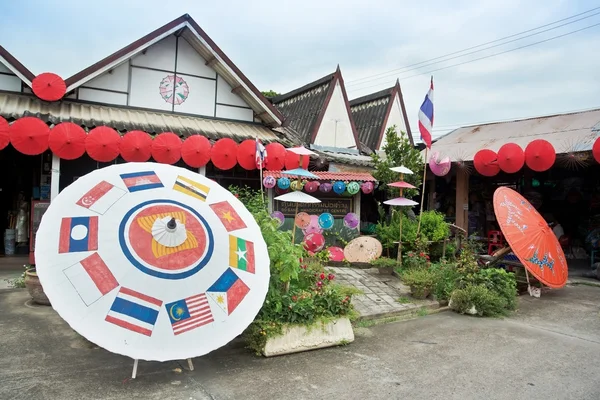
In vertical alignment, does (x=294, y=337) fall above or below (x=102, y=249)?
below

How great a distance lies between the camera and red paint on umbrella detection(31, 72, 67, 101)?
1036 centimetres

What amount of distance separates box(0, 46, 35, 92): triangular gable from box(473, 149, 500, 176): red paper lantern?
12209 mm

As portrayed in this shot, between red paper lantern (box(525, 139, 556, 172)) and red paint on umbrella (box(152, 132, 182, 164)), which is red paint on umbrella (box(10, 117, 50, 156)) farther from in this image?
red paper lantern (box(525, 139, 556, 172))

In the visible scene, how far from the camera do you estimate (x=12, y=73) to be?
35.7ft

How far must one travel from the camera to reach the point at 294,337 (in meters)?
5.44

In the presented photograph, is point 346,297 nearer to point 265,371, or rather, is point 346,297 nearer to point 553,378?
point 265,371

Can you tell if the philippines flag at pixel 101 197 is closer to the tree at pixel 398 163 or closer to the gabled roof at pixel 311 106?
the tree at pixel 398 163

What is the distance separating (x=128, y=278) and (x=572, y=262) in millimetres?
15179

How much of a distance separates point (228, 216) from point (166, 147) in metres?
5.84

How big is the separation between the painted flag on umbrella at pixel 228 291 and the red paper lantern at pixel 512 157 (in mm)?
9349

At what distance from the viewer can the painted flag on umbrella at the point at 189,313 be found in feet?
12.8

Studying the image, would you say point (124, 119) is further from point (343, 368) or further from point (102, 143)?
point (343, 368)

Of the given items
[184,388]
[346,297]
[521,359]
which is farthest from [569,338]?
[184,388]

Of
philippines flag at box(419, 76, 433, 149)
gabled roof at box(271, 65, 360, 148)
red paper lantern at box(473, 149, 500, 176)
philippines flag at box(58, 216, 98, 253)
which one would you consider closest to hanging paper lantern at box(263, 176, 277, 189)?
philippines flag at box(419, 76, 433, 149)
